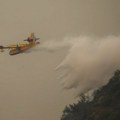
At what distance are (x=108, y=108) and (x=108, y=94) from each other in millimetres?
2960

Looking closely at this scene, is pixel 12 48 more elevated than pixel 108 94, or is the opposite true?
pixel 12 48

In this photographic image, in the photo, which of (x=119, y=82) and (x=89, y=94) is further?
(x=89, y=94)

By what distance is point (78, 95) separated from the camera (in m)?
29.6

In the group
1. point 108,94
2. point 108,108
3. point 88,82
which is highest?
point 88,82

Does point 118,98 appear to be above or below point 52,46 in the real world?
below

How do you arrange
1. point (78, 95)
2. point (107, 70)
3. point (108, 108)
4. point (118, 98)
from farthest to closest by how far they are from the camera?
1. point (78, 95)
2. point (107, 70)
3. point (118, 98)
4. point (108, 108)

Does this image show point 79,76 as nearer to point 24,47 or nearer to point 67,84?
point 67,84

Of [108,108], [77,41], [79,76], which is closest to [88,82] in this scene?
[79,76]

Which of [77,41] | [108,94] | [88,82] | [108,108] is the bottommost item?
[108,108]

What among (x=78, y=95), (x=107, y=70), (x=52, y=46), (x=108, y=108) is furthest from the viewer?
(x=78, y=95)

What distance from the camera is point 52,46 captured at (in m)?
24.7

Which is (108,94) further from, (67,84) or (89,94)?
(89,94)

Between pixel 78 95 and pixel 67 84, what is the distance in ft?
14.1

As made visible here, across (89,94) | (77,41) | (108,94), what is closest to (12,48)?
(77,41)
